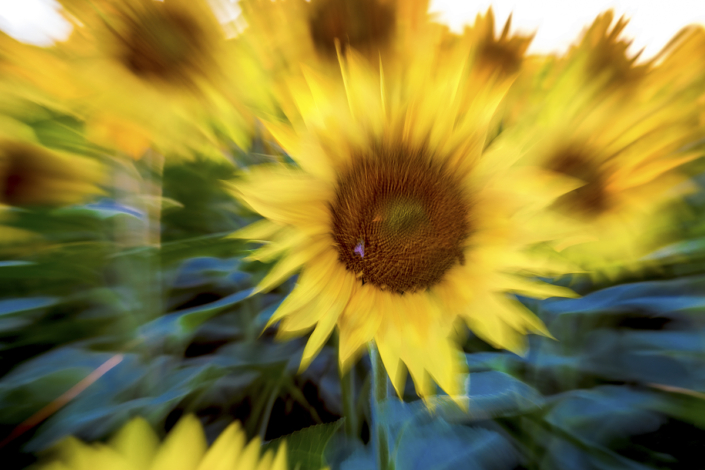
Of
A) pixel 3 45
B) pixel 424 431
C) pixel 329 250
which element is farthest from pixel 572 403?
pixel 3 45

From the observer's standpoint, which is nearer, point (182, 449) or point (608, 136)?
point (182, 449)

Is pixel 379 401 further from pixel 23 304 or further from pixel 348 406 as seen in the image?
pixel 23 304

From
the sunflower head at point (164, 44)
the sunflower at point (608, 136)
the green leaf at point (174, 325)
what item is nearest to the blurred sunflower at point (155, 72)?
the sunflower head at point (164, 44)

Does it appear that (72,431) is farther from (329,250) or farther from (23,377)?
(329,250)

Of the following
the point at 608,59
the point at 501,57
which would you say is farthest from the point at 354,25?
the point at 608,59

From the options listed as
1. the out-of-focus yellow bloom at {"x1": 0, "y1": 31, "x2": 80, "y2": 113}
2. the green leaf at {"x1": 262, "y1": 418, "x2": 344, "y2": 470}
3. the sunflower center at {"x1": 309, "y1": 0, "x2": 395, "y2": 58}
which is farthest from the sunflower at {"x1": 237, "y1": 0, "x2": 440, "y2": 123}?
the green leaf at {"x1": 262, "y1": 418, "x2": 344, "y2": 470}

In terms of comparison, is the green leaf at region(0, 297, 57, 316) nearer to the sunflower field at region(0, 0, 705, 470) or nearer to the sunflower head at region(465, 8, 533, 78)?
the sunflower field at region(0, 0, 705, 470)
